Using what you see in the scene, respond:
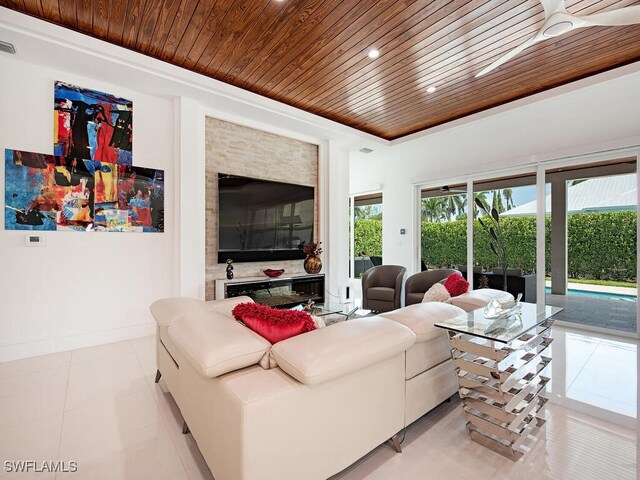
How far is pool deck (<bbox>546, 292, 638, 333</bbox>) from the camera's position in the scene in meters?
3.90

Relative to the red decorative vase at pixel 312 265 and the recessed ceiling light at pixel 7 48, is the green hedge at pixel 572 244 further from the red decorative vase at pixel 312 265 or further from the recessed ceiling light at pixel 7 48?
the recessed ceiling light at pixel 7 48

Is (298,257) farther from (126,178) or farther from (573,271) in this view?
(573,271)

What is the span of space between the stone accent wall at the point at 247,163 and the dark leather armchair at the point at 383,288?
1.18 m

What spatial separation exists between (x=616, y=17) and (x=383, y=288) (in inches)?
137

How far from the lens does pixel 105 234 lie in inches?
139

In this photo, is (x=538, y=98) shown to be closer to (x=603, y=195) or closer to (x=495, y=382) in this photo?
(x=603, y=195)

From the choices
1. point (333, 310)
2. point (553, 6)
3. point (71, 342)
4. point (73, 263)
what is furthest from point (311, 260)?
point (553, 6)

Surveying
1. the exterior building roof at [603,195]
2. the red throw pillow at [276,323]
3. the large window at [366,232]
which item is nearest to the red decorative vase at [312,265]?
the large window at [366,232]

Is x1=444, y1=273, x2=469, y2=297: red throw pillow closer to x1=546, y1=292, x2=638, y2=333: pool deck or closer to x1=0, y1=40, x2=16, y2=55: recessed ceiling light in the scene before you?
x1=546, y1=292, x2=638, y2=333: pool deck

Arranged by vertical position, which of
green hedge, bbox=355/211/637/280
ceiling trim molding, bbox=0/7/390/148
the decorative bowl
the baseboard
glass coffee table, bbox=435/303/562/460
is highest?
ceiling trim molding, bbox=0/7/390/148

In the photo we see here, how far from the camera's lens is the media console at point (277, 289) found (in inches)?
160

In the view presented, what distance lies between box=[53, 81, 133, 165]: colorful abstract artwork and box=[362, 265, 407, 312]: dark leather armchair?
3.53 m

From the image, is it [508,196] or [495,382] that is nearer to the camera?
[495,382]

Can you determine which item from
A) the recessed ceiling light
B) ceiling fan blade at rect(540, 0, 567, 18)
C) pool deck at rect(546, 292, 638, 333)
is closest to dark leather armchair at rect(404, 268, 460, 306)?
pool deck at rect(546, 292, 638, 333)
